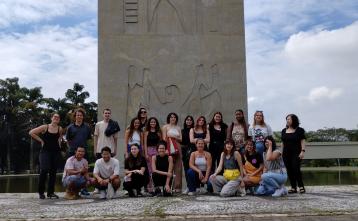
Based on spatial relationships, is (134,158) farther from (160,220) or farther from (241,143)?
(160,220)

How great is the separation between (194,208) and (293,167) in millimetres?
2540

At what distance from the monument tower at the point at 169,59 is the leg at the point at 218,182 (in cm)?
406

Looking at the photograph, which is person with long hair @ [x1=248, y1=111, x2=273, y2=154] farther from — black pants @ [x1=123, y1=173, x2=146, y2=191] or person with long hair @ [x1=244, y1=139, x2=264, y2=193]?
black pants @ [x1=123, y1=173, x2=146, y2=191]

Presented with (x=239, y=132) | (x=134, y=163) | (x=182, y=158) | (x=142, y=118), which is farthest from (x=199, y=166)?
(x=142, y=118)

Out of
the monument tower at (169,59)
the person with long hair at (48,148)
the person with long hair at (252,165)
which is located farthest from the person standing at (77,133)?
the monument tower at (169,59)

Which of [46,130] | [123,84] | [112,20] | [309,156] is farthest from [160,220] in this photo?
[309,156]

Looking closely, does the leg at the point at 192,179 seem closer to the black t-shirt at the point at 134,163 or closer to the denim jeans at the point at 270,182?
the black t-shirt at the point at 134,163

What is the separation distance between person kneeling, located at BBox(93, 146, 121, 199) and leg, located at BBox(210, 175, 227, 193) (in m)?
1.52

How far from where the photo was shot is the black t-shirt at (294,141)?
766 cm

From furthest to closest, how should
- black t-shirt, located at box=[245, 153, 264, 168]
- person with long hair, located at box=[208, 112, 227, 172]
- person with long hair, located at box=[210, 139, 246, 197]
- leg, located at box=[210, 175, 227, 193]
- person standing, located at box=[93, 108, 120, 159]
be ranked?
person standing, located at box=[93, 108, 120, 159], person with long hair, located at box=[208, 112, 227, 172], black t-shirt, located at box=[245, 153, 264, 168], leg, located at box=[210, 175, 227, 193], person with long hair, located at box=[210, 139, 246, 197]

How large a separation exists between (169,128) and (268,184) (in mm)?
1961

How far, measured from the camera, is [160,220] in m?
5.10

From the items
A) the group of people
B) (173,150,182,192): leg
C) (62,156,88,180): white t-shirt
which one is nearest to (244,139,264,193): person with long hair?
the group of people

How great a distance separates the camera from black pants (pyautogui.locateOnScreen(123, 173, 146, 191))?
7473 millimetres
